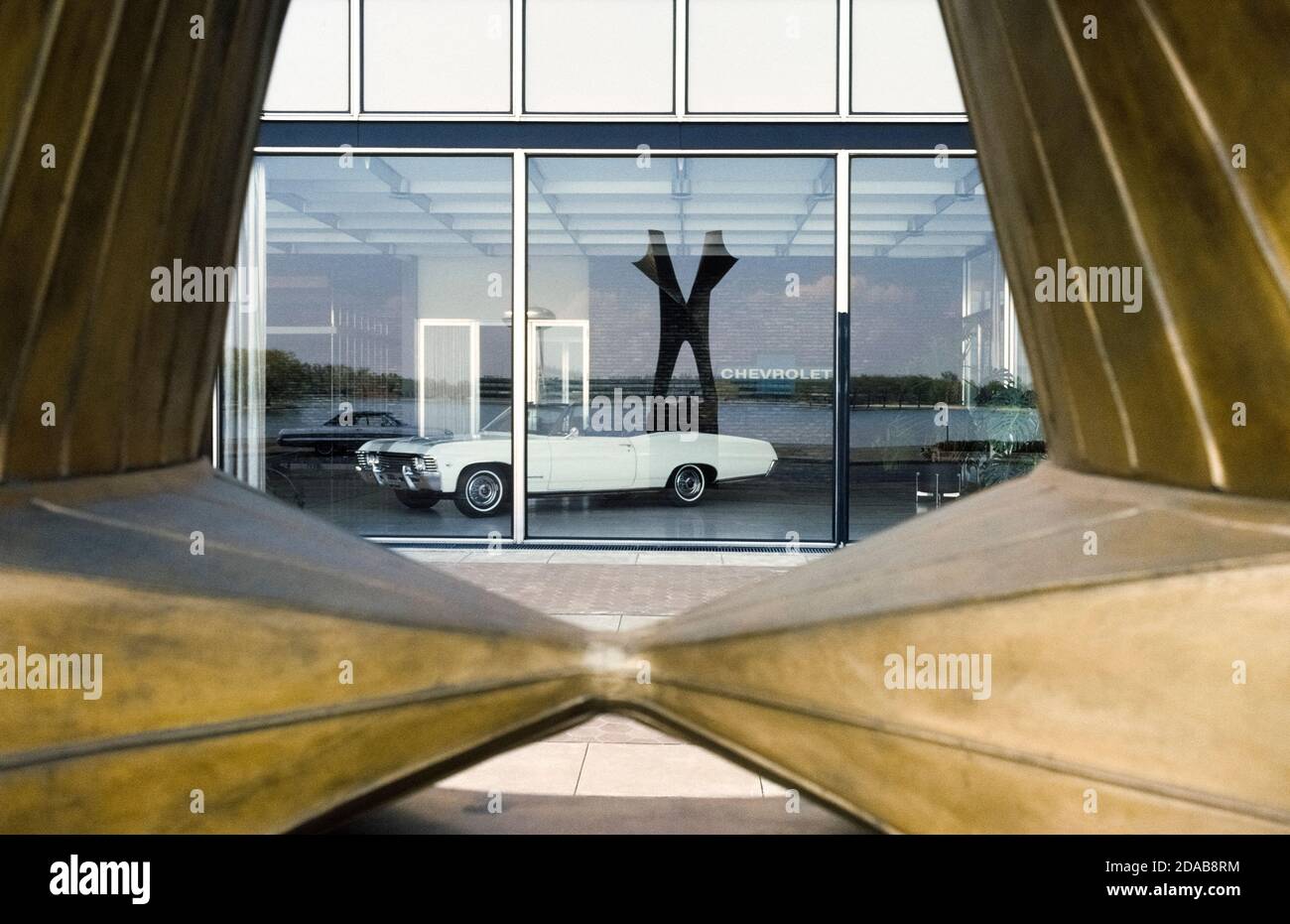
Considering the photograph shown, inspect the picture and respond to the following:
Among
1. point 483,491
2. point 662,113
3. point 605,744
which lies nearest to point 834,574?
point 605,744

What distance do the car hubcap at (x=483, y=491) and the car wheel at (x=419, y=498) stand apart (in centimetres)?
29

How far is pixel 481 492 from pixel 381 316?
1.81m

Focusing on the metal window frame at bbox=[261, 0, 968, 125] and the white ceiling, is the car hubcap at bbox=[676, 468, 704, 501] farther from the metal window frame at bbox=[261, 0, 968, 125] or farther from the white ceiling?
the metal window frame at bbox=[261, 0, 968, 125]

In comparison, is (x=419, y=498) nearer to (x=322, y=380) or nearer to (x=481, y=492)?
(x=481, y=492)

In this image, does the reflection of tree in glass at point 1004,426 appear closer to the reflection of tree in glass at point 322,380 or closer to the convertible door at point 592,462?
the convertible door at point 592,462

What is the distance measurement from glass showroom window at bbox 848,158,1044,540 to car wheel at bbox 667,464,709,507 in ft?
4.50

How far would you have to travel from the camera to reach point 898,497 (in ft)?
32.2

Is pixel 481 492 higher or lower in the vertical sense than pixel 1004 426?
lower

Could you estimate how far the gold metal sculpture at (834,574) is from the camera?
1.56 meters

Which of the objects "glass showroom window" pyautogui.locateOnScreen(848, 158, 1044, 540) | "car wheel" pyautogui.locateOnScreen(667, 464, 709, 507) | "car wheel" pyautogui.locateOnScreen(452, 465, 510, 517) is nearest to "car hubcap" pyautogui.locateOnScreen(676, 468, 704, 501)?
"car wheel" pyautogui.locateOnScreen(667, 464, 709, 507)

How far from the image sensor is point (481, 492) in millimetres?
10070
